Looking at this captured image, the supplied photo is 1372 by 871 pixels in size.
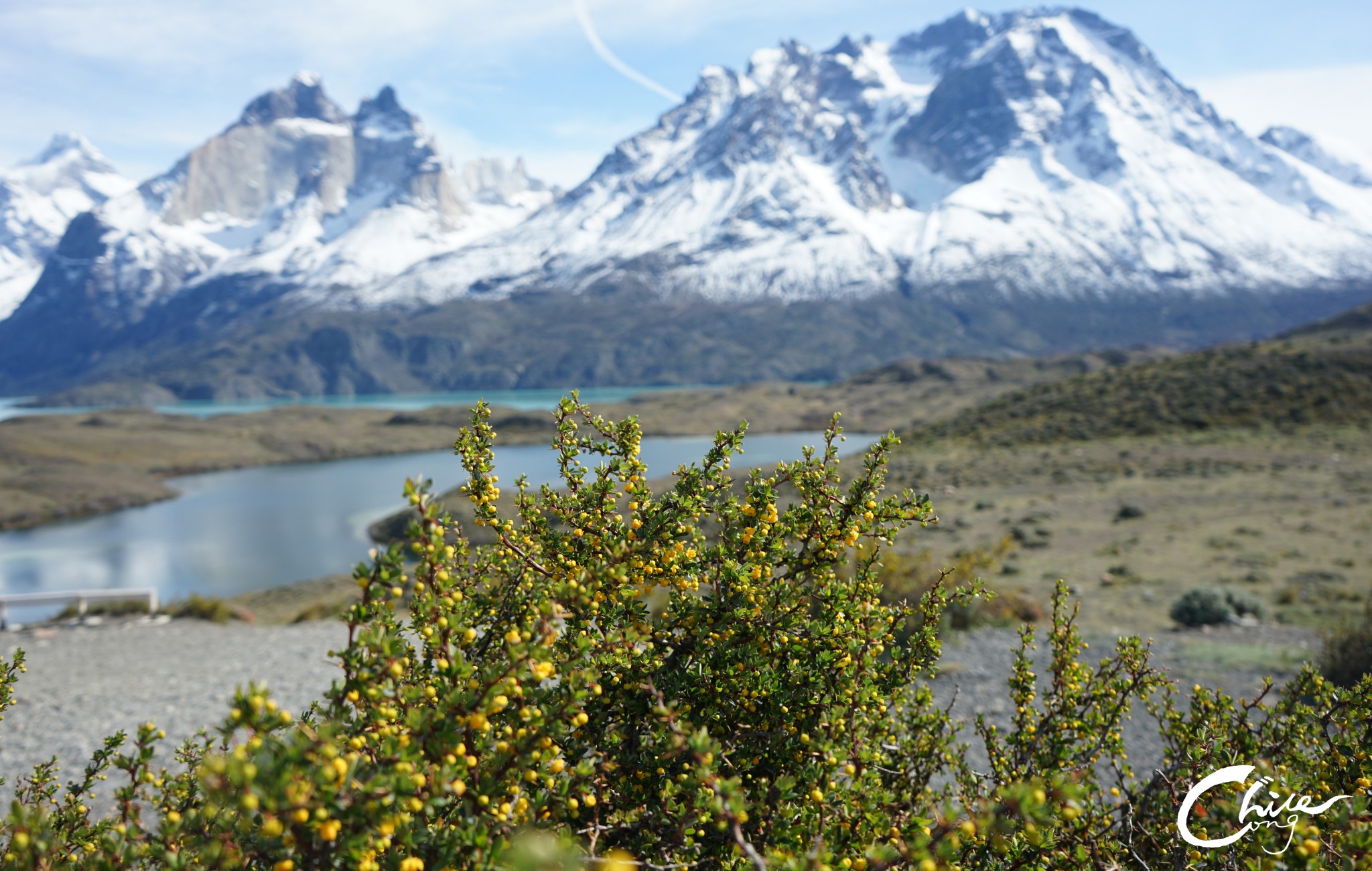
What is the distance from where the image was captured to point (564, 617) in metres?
2.50

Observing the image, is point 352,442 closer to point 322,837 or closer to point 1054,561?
point 1054,561

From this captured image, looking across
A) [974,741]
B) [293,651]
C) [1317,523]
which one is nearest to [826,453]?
[974,741]

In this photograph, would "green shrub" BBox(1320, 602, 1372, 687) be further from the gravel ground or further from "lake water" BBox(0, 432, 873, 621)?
"lake water" BBox(0, 432, 873, 621)

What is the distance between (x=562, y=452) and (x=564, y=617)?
0.93 metres

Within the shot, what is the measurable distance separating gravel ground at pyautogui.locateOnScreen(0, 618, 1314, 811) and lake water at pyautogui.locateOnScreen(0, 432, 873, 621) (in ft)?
23.9

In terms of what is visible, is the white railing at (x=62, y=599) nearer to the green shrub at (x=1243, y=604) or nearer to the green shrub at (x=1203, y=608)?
the green shrub at (x=1203, y=608)

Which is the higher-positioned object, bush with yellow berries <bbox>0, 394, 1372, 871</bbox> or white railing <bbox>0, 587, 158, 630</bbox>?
bush with yellow berries <bbox>0, 394, 1372, 871</bbox>

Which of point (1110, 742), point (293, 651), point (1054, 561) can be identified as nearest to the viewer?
point (1110, 742)

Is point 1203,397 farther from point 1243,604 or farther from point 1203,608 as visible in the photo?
point 1203,608

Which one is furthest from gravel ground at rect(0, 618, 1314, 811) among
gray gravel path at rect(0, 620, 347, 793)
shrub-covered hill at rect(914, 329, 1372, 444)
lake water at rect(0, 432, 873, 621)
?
shrub-covered hill at rect(914, 329, 1372, 444)
